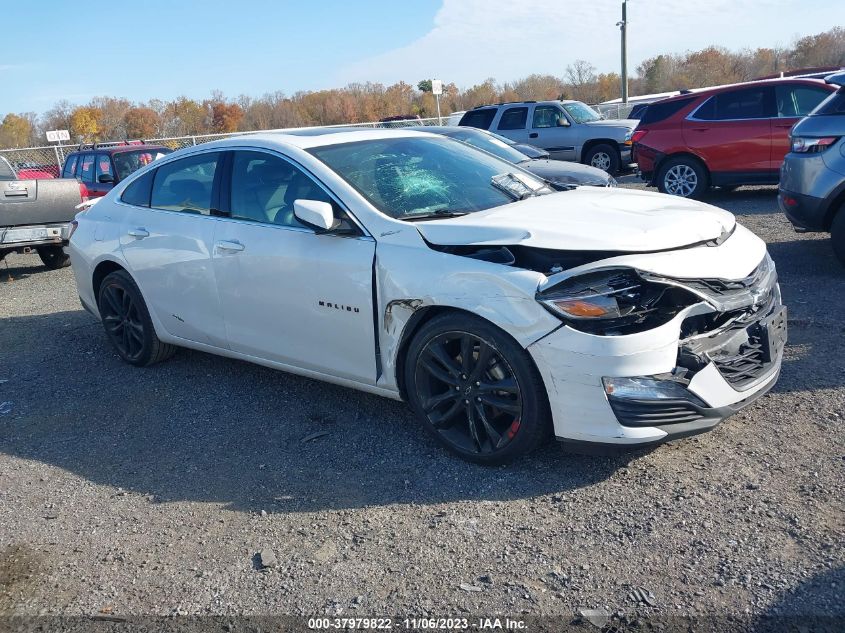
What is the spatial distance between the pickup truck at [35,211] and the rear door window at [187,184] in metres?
5.07

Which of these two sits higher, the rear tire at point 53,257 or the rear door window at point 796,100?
the rear door window at point 796,100

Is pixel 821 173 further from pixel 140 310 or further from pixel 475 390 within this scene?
pixel 140 310

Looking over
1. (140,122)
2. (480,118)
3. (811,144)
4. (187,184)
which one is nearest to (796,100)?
(811,144)

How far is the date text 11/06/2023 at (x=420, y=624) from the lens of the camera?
107 inches

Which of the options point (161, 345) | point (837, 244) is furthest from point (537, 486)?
point (837, 244)

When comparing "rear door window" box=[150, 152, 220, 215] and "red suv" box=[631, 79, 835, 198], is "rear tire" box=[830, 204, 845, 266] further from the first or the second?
"rear door window" box=[150, 152, 220, 215]

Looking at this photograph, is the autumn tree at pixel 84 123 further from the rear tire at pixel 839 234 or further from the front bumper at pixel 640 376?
the front bumper at pixel 640 376

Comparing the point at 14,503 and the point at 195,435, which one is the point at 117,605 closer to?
the point at 14,503

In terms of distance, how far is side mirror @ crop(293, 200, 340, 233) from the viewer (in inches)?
159

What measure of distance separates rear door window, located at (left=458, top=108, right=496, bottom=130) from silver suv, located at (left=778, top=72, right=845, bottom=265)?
433 inches

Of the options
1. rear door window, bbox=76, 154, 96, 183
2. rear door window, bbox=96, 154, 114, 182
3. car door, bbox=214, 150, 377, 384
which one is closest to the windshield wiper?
car door, bbox=214, 150, 377, 384

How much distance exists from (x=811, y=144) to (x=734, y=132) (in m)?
4.67

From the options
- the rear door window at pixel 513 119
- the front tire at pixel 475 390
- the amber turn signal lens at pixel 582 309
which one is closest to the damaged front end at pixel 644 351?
the amber turn signal lens at pixel 582 309

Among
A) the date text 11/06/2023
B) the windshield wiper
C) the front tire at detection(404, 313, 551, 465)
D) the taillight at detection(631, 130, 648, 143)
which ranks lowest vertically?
the date text 11/06/2023
